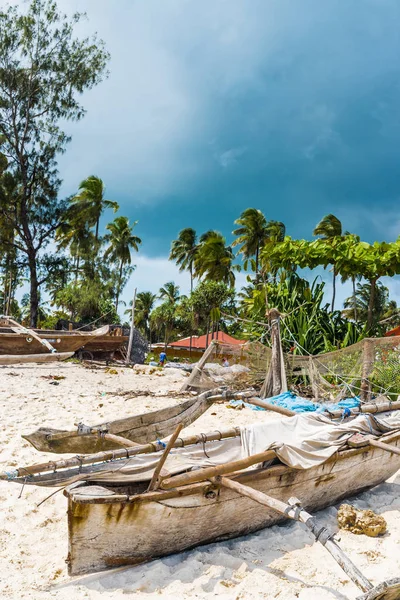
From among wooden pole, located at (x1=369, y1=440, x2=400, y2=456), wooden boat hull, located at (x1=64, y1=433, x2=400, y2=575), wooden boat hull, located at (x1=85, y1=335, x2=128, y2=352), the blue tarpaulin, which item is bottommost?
wooden boat hull, located at (x1=64, y1=433, x2=400, y2=575)

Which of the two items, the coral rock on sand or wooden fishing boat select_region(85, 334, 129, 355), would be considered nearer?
the coral rock on sand

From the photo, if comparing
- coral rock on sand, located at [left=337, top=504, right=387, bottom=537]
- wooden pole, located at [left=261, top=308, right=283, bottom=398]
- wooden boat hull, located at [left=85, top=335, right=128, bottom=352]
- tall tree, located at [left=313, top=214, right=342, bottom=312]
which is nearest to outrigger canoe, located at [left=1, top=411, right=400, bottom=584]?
coral rock on sand, located at [left=337, top=504, right=387, bottom=537]

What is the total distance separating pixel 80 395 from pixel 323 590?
7.02 metres

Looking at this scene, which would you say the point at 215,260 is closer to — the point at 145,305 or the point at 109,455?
the point at 145,305

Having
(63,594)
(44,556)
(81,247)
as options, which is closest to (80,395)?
(44,556)

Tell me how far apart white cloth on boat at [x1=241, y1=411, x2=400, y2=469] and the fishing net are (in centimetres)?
365

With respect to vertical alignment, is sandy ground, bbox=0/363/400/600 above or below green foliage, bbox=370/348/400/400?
below

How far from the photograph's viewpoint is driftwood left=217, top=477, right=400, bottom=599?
2.34m

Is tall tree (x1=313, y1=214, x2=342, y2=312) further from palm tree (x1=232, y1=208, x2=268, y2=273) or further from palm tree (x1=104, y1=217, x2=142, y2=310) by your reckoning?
palm tree (x1=104, y1=217, x2=142, y2=310)

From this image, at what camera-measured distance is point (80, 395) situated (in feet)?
29.3

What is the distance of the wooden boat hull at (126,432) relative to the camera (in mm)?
3699

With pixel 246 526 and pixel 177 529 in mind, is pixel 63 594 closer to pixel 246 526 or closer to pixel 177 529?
pixel 177 529

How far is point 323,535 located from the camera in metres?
2.57

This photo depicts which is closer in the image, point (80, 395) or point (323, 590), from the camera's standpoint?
point (323, 590)
